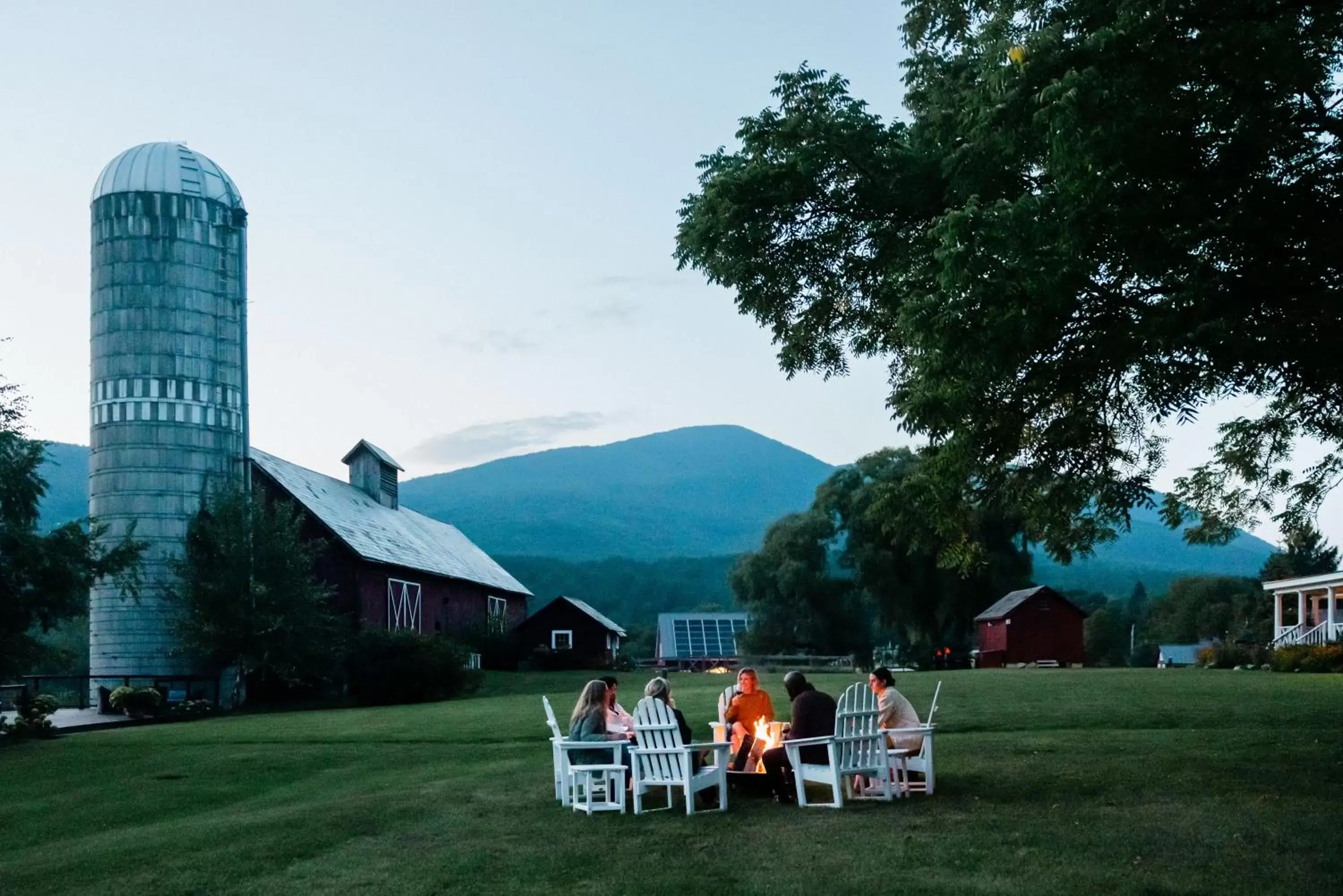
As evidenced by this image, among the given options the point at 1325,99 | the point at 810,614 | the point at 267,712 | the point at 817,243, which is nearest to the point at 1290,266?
the point at 1325,99

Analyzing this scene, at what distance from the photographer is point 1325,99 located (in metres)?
11.5

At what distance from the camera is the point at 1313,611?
5366 centimetres

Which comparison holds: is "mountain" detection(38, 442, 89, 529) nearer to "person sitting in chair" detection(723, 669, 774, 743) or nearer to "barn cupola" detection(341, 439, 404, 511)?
"barn cupola" detection(341, 439, 404, 511)

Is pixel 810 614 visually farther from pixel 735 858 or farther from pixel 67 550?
pixel 735 858

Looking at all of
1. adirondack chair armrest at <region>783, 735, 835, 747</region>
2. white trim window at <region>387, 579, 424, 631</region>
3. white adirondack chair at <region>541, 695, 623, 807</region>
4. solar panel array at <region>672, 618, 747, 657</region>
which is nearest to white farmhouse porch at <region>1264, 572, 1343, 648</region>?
solar panel array at <region>672, 618, 747, 657</region>

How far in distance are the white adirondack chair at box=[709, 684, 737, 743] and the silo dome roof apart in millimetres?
29877

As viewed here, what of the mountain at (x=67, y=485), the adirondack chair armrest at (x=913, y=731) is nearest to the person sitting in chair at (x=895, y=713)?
the adirondack chair armrest at (x=913, y=731)

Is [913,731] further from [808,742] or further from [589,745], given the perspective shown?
[589,745]

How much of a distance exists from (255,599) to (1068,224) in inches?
1105

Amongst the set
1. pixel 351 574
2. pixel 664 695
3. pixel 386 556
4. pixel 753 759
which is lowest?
pixel 753 759

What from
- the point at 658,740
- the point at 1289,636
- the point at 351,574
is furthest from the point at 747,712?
the point at 1289,636

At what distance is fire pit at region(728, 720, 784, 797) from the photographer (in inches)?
494

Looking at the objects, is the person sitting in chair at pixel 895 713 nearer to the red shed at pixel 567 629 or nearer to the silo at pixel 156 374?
the silo at pixel 156 374

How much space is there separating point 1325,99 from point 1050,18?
8.80ft
